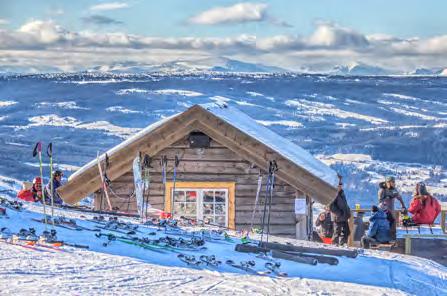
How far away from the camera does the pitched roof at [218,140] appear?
2008 centimetres

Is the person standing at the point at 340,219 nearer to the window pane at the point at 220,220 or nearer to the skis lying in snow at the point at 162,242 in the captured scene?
the window pane at the point at 220,220

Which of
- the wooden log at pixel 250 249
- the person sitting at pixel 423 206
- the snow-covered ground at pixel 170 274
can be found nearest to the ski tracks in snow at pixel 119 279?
the snow-covered ground at pixel 170 274

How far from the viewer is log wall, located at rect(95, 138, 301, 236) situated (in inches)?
801

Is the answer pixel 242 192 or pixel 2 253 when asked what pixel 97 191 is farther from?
pixel 2 253

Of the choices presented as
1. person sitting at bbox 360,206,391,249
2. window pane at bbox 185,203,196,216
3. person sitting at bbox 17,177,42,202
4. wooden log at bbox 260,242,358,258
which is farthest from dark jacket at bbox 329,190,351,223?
wooden log at bbox 260,242,358,258

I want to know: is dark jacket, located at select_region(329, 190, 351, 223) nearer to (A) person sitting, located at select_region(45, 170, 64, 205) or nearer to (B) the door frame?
(B) the door frame

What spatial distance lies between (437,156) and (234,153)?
13706 centimetres

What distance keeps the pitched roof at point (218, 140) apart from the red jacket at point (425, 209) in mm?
1682

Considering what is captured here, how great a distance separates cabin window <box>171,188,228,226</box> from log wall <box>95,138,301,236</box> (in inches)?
8.2

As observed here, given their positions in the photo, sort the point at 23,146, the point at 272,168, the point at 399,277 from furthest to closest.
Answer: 1. the point at 23,146
2. the point at 272,168
3. the point at 399,277

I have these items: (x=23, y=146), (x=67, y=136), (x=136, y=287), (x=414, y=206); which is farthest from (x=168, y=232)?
(x=67, y=136)

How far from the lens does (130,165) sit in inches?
808

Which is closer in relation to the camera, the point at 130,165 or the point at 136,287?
the point at 136,287

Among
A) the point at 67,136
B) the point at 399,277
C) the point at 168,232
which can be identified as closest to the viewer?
the point at 399,277
